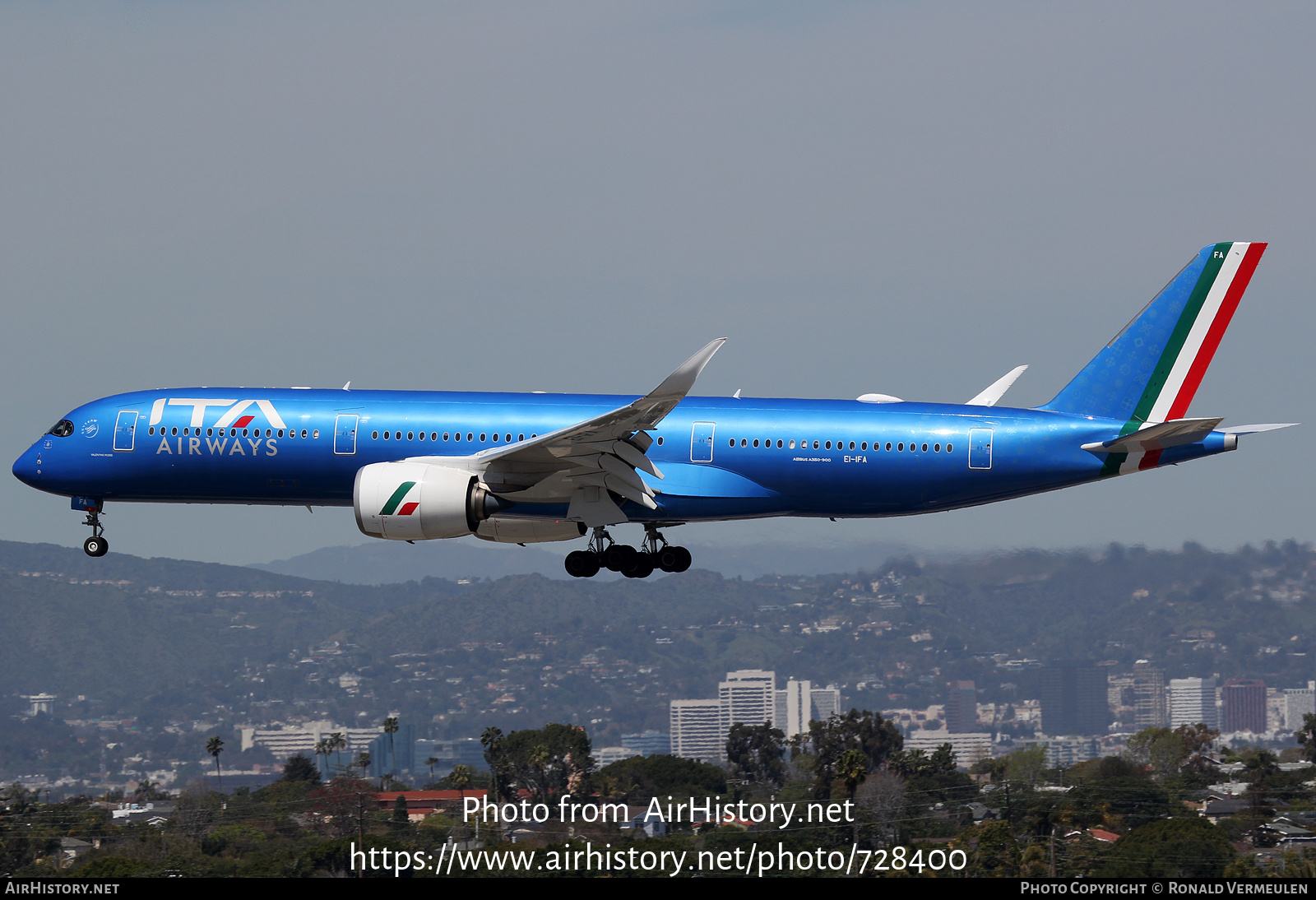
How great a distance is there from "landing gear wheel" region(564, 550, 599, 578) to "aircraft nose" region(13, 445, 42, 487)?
609 inches

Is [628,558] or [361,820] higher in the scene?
[628,558]

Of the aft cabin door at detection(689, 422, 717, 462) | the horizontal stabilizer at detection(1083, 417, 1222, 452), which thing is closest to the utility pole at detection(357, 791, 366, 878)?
the aft cabin door at detection(689, 422, 717, 462)

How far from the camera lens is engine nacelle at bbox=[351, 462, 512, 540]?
36.0 metres

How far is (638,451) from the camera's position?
121 feet

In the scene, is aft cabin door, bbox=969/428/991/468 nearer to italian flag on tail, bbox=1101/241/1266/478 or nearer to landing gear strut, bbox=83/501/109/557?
italian flag on tail, bbox=1101/241/1266/478

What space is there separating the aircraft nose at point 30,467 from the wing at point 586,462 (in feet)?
44.6

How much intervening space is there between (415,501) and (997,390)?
1807 cm

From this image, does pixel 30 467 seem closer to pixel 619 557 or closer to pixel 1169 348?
pixel 619 557

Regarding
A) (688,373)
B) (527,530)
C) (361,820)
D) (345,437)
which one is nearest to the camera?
(688,373)

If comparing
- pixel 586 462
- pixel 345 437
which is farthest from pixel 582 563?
pixel 345 437

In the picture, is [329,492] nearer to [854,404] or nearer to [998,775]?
[854,404]

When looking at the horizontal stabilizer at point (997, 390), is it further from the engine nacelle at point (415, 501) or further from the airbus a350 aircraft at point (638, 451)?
the engine nacelle at point (415, 501)

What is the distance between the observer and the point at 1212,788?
89188mm
